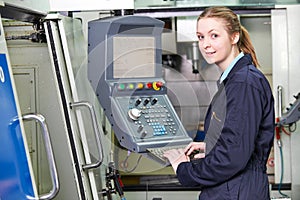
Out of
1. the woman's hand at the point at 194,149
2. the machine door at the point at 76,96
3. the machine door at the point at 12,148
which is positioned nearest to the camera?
the machine door at the point at 12,148

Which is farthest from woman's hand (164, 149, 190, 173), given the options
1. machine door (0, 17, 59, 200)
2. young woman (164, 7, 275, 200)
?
machine door (0, 17, 59, 200)

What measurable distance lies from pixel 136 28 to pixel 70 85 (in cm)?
42

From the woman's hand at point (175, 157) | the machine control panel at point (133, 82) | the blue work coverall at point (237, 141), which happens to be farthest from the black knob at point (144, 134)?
the blue work coverall at point (237, 141)

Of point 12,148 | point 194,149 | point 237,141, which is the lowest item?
point 194,149

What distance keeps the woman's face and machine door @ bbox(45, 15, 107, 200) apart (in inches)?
24.7

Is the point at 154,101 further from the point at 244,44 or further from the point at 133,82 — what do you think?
the point at 244,44

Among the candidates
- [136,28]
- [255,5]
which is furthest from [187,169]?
[255,5]

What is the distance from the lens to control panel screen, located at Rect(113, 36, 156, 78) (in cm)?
242

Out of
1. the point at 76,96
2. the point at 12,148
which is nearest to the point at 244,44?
the point at 76,96

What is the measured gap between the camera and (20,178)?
66.6 inches

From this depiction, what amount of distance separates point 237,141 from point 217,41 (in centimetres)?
40

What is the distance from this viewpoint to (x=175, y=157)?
2.14 m

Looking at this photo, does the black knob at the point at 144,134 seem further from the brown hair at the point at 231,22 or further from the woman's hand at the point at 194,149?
the brown hair at the point at 231,22

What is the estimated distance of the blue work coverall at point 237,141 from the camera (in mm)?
1920
